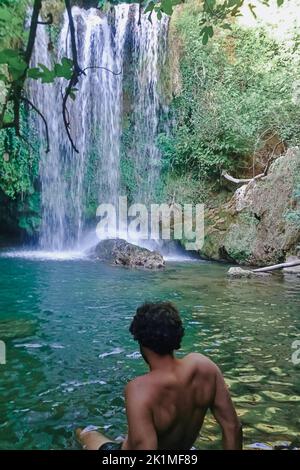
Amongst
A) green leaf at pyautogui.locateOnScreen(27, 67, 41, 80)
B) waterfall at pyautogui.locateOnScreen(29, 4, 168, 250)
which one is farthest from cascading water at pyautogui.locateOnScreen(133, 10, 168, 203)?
green leaf at pyautogui.locateOnScreen(27, 67, 41, 80)

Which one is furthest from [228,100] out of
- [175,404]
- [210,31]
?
[175,404]

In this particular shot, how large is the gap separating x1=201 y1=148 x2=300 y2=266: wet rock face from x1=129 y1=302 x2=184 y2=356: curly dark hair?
10642 millimetres

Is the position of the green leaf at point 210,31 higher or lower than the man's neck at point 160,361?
higher

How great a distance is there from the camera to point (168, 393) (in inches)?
99.4

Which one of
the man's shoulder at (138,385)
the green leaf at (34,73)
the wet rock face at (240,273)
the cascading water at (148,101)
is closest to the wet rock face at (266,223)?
the wet rock face at (240,273)

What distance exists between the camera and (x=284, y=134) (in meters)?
15.1

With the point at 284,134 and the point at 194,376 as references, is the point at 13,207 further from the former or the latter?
the point at 194,376

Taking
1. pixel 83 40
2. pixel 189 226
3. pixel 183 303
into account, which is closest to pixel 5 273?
pixel 183 303

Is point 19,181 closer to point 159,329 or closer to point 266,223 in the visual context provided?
point 266,223

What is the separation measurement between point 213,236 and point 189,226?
135 cm

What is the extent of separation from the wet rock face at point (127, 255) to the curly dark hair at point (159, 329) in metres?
10.3

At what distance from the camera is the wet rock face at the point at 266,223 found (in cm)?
1333

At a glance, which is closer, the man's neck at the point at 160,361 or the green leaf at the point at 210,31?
the man's neck at the point at 160,361

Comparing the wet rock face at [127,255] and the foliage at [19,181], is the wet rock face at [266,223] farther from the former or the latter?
the foliage at [19,181]
